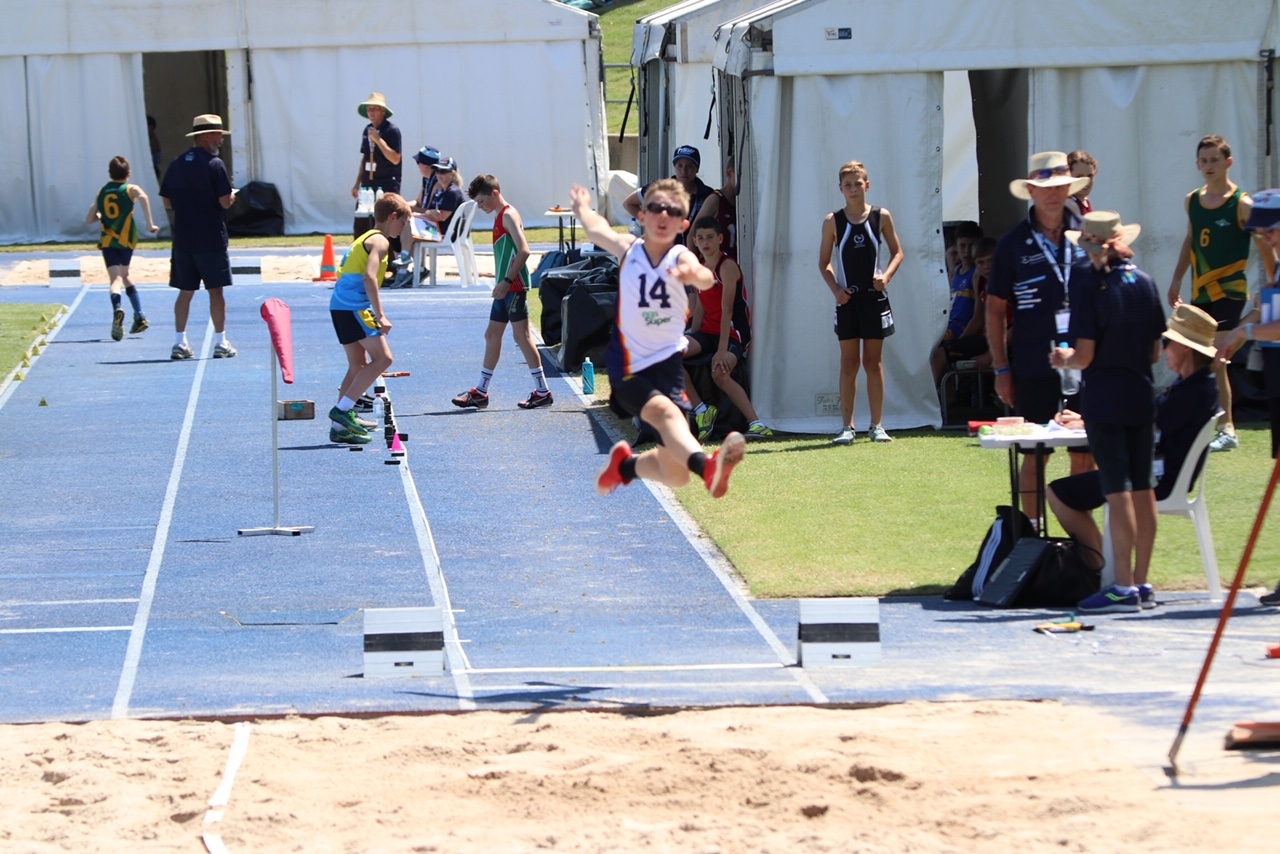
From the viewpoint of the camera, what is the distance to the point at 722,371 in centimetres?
1238

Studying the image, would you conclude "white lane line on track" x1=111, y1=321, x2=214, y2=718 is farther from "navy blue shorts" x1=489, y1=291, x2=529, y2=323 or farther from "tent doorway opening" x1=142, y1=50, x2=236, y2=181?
"tent doorway opening" x1=142, y1=50, x2=236, y2=181

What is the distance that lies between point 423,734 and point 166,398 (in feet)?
30.4

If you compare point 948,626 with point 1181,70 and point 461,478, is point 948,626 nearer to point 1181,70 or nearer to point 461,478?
point 461,478

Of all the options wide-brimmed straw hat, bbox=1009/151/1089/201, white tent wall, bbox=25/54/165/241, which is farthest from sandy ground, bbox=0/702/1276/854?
white tent wall, bbox=25/54/165/241

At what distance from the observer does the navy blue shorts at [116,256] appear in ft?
57.7

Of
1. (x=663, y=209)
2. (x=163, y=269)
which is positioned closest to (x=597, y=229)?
(x=663, y=209)

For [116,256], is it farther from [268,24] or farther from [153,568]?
[268,24]

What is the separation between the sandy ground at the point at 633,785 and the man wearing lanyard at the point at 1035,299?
2765mm

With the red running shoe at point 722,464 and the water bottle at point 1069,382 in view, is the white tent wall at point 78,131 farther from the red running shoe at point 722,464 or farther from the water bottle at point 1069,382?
the red running shoe at point 722,464

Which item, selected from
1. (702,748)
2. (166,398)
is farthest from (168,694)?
(166,398)

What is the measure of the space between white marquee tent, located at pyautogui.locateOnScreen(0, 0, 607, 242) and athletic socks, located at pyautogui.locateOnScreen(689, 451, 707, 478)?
2062 centimetres

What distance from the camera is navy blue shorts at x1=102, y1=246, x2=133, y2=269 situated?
17594 millimetres

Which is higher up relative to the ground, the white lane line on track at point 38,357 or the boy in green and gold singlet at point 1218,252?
the boy in green and gold singlet at point 1218,252

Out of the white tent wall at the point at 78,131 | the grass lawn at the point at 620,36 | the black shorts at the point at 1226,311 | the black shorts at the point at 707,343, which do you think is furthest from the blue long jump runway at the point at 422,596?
the grass lawn at the point at 620,36
